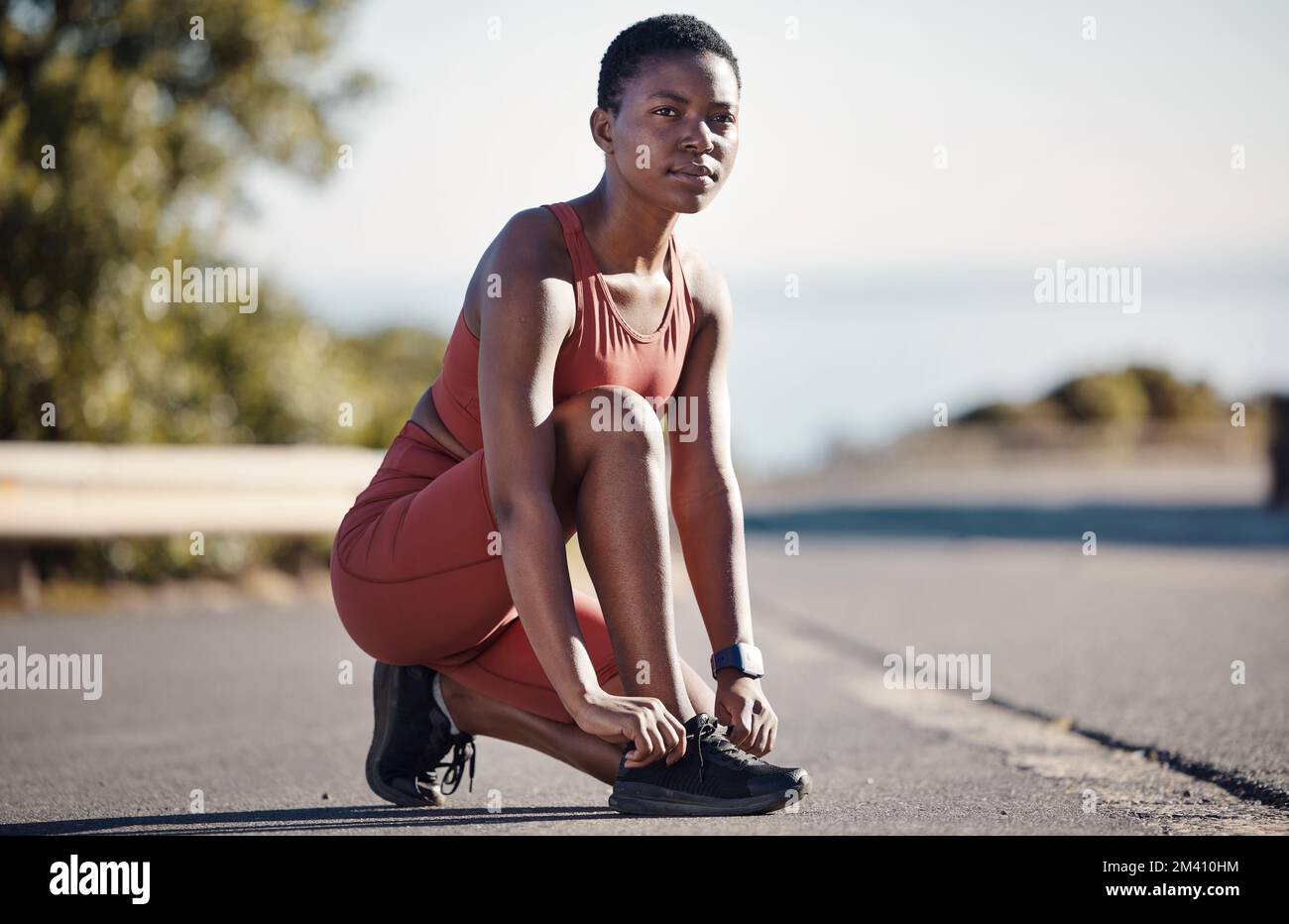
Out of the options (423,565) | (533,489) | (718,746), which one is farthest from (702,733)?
(423,565)

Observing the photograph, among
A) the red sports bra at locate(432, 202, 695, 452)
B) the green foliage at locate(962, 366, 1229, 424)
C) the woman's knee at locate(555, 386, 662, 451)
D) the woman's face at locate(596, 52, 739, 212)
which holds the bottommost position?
the woman's knee at locate(555, 386, 662, 451)

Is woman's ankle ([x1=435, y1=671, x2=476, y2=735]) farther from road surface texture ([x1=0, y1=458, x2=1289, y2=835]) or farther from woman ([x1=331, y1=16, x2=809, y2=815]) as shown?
road surface texture ([x1=0, y1=458, x2=1289, y2=835])

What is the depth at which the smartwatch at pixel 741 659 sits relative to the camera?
3.52 meters

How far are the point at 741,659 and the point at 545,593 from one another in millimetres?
505

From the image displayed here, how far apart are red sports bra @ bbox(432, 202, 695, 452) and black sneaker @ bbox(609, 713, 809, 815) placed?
2.70 feet

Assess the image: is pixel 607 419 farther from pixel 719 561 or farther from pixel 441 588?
pixel 441 588

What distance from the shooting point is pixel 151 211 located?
10453 mm

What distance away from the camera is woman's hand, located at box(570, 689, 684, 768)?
3254 millimetres

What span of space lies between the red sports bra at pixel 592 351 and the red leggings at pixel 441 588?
187 millimetres

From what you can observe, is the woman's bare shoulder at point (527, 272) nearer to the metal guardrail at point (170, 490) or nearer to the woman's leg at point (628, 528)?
the woman's leg at point (628, 528)

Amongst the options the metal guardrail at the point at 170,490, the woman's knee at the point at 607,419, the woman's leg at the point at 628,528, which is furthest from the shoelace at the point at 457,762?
the metal guardrail at the point at 170,490

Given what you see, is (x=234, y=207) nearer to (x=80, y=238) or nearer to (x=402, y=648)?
(x=80, y=238)

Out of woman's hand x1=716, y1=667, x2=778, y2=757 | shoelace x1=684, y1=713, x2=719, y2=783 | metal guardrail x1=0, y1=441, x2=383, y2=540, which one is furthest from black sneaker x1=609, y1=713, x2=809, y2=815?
metal guardrail x1=0, y1=441, x2=383, y2=540
